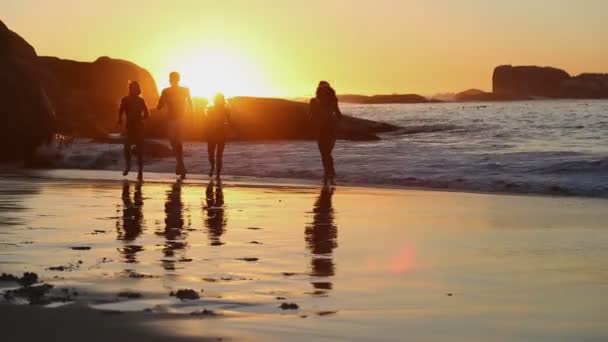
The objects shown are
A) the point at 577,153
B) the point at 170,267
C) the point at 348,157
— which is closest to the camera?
the point at 170,267

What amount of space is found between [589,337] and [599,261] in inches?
119

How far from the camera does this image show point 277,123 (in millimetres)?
33688

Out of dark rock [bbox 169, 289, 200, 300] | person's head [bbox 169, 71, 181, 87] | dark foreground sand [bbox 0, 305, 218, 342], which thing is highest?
person's head [bbox 169, 71, 181, 87]

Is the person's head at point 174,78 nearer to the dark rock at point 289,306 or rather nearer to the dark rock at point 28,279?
the dark rock at point 28,279

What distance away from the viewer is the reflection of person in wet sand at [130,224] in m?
7.97

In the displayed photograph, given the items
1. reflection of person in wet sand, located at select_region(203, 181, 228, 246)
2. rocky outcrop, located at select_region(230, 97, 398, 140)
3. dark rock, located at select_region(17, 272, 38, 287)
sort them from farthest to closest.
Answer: rocky outcrop, located at select_region(230, 97, 398, 140)
reflection of person in wet sand, located at select_region(203, 181, 228, 246)
dark rock, located at select_region(17, 272, 38, 287)

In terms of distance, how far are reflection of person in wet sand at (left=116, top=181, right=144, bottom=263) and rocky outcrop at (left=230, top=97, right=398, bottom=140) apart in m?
18.0

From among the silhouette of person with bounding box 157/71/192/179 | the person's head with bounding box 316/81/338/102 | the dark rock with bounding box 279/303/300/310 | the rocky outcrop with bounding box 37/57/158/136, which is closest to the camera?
the dark rock with bounding box 279/303/300/310

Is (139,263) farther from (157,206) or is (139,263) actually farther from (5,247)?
(157,206)

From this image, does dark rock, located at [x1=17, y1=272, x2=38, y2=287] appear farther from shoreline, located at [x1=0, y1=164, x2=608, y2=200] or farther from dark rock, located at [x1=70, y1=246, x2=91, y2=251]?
shoreline, located at [x1=0, y1=164, x2=608, y2=200]

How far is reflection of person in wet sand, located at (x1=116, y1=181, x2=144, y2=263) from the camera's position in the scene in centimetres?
797

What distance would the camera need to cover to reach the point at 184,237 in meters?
9.15

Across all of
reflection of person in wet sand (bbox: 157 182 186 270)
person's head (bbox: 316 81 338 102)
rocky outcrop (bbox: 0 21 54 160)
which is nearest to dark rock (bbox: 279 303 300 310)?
reflection of person in wet sand (bbox: 157 182 186 270)

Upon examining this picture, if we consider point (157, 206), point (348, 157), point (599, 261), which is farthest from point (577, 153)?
point (599, 261)
